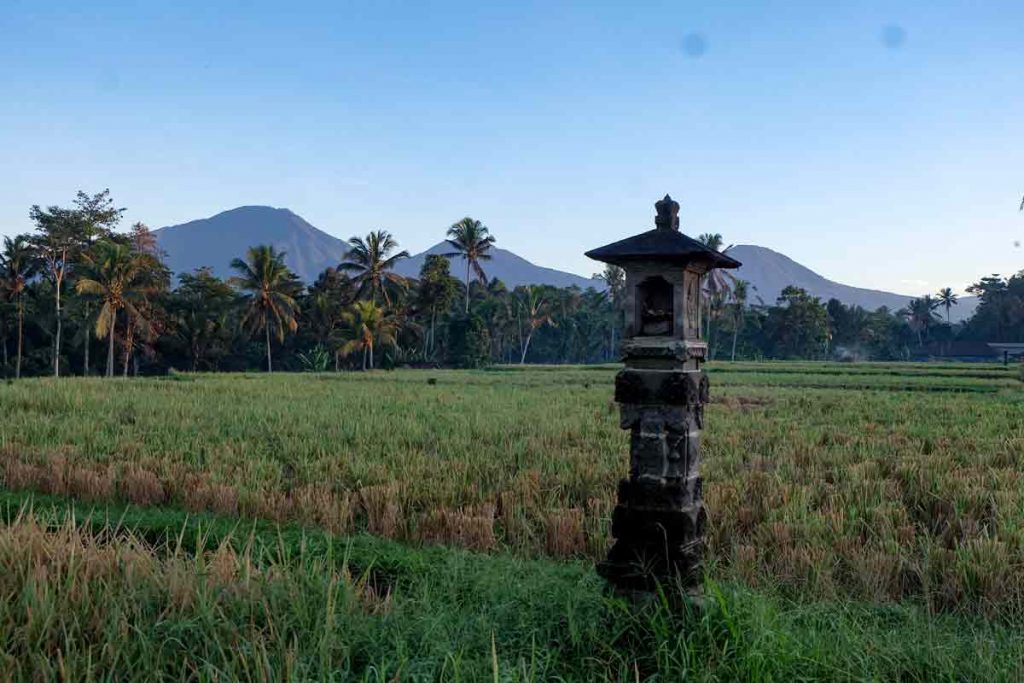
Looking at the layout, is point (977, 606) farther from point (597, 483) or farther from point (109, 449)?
point (109, 449)

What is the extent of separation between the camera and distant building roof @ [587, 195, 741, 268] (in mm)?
4336

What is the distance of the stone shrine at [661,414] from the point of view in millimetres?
4320

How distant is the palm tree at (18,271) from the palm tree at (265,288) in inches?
429

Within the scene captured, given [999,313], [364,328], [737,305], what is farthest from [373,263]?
[999,313]

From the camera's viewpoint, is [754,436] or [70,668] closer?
[70,668]

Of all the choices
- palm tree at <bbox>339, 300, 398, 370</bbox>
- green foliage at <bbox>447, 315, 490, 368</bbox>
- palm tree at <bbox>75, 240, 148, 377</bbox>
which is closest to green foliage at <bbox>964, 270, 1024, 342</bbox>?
green foliage at <bbox>447, 315, 490, 368</bbox>

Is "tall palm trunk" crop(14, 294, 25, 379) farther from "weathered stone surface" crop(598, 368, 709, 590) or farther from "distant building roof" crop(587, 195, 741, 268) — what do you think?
"weathered stone surface" crop(598, 368, 709, 590)

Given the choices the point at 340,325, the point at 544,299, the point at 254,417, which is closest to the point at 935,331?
the point at 544,299

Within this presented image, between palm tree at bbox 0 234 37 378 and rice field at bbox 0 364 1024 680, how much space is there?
28673 mm

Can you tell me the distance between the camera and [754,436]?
39.8 feet

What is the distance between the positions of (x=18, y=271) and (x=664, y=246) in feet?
145

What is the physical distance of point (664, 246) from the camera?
439 centimetres

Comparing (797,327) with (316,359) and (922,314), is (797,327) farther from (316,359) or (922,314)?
(316,359)

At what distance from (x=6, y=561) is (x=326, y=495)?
3.22 meters
